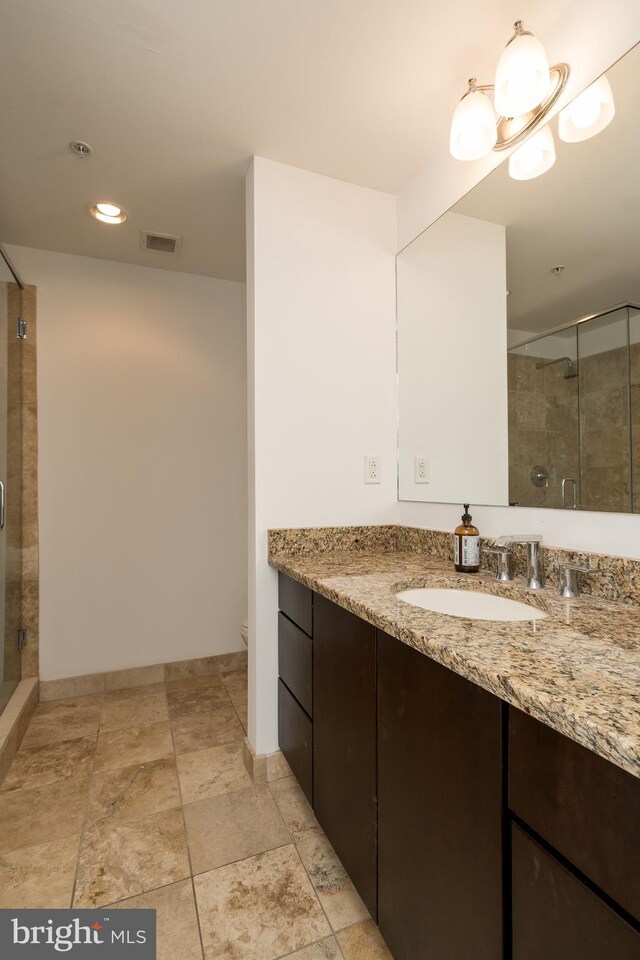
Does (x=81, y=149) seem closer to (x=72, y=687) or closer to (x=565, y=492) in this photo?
(x=565, y=492)

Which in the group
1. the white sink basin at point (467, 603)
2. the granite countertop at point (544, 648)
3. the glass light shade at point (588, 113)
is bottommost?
the white sink basin at point (467, 603)

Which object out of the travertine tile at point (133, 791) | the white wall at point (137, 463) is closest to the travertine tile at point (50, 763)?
the travertine tile at point (133, 791)

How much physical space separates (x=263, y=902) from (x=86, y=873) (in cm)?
52

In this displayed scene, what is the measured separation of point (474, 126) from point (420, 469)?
1.12m

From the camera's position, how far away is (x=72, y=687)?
2291 mm

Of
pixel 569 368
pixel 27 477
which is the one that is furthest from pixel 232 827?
pixel 27 477

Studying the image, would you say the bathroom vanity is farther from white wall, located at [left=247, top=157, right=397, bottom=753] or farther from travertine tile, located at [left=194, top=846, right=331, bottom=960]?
white wall, located at [left=247, top=157, right=397, bottom=753]

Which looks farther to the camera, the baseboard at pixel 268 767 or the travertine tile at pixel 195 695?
the travertine tile at pixel 195 695

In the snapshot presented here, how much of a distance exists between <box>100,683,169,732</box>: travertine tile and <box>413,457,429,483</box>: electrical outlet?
5.41ft

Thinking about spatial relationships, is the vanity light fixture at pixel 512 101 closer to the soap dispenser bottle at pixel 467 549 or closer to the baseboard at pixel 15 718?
the soap dispenser bottle at pixel 467 549

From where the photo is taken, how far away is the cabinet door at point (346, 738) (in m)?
1.00

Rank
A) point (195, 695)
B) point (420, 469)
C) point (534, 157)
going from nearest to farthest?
point (534, 157)
point (420, 469)
point (195, 695)

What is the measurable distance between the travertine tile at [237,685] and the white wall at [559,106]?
1487 mm

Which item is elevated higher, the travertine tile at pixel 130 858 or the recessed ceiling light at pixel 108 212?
the recessed ceiling light at pixel 108 212
